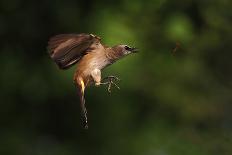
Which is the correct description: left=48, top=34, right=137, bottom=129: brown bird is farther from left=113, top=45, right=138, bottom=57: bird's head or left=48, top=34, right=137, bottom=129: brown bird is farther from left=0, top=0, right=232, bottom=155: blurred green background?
left=0, top=0, right=232, bottom=155: blurred green background

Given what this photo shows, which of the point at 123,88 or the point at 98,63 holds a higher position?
the point at 123,88

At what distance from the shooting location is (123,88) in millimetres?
7219

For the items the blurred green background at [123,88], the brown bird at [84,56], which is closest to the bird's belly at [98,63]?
the brown bird at [84,56]

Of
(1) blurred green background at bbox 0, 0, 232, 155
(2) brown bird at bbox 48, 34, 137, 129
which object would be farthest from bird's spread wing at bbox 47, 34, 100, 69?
(1) blurred green background at bbox 0, 0, 232, 155

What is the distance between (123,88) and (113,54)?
18.5 feet

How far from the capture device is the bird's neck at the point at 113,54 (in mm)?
1544

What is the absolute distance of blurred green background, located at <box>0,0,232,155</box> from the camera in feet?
19.8

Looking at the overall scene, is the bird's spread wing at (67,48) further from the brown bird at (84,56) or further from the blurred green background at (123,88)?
the blurred green background at (123,88)

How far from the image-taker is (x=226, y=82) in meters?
7.14

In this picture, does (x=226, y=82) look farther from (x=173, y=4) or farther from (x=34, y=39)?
(x=34, y=39)

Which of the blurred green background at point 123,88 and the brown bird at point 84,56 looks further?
the blurred green background at point 123,88

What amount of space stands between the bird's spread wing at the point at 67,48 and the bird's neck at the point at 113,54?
6cm

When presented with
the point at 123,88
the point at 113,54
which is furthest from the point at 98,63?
the point at 123,88

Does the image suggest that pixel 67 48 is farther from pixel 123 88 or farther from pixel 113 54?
pixel 123 88
